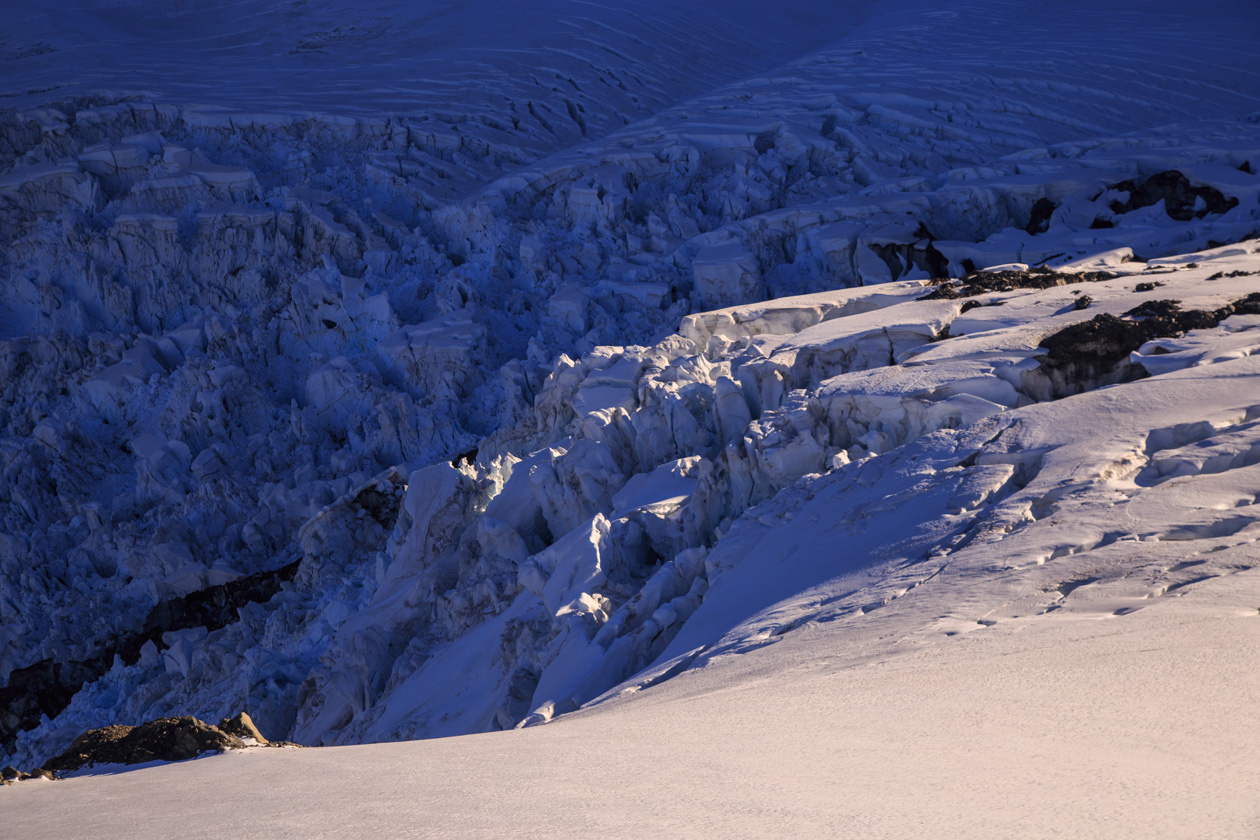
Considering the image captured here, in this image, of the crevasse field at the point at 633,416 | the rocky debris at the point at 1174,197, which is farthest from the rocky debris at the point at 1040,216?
the rocky debris at the point at 1174,197

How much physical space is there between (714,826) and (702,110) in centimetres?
1995

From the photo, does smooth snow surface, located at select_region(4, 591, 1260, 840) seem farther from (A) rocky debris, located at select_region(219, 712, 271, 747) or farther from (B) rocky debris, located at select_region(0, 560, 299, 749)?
(B) rocky debris, located at select_region(0, 560, 299, 749)

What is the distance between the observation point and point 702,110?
2069 cm

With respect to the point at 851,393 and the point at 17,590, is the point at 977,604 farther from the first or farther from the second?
the point at 17,590

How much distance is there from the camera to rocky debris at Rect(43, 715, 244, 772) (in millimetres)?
4301

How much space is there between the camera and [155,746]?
14.3 feet

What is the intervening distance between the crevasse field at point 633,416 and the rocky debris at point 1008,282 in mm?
136

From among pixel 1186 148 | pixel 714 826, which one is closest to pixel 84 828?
pixel 714 826

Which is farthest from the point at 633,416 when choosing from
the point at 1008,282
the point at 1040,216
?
the point at 1040,216

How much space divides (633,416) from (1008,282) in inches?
184

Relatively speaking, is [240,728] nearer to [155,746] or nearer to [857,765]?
[155,746]

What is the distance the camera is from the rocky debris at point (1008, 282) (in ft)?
35.0

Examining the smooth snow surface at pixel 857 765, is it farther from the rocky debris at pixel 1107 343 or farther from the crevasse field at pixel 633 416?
the rocky debris at pixel 1107 343

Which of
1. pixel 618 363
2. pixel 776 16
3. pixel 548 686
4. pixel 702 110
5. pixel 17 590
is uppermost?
pixel 776 16
